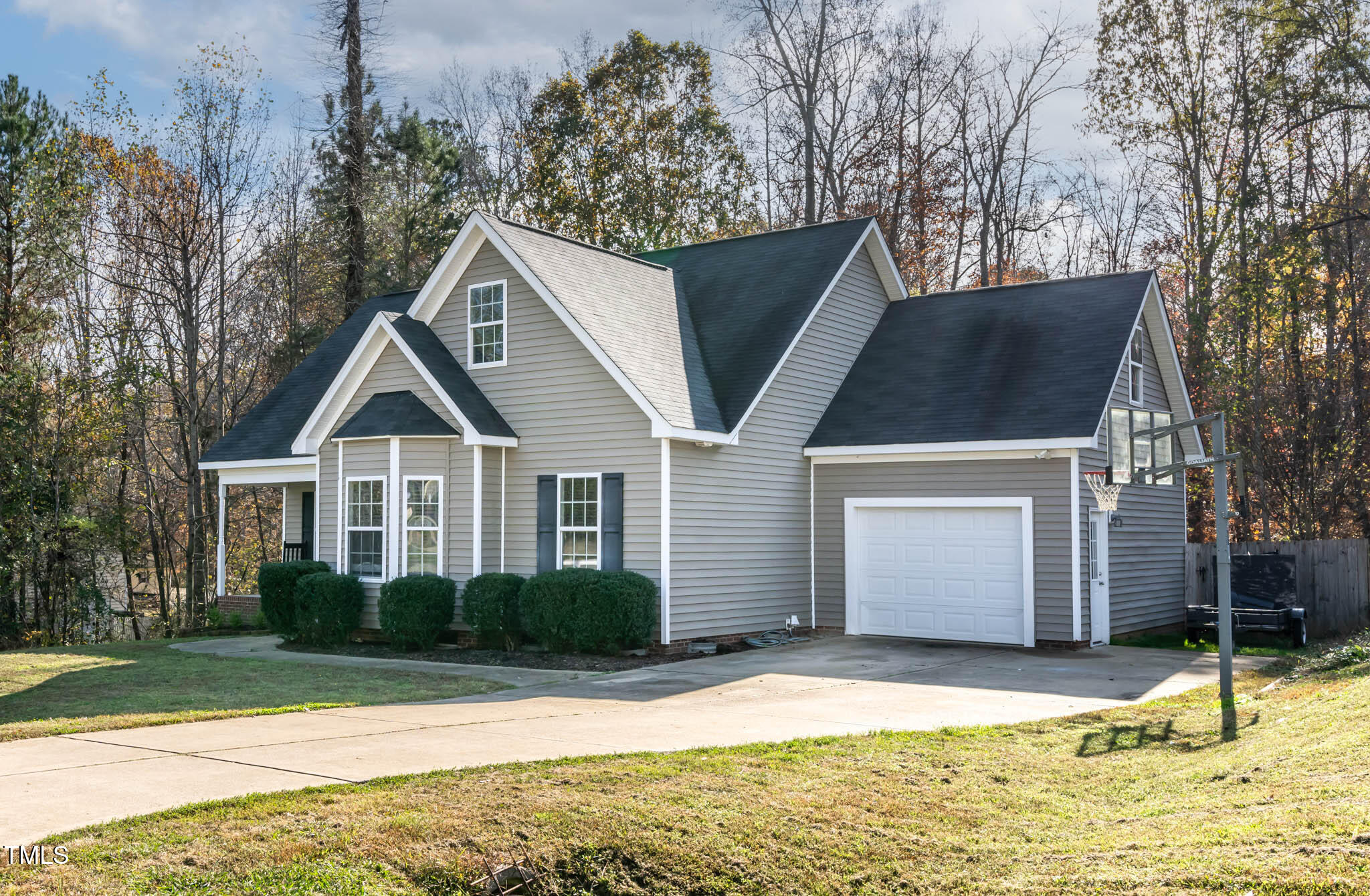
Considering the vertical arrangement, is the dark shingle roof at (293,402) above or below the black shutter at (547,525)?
above

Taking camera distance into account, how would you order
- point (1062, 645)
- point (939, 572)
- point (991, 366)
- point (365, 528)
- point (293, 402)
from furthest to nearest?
point (293, 402)
point (991, 366)
point (365, 528)
point (939, 572)
point (1062, 645)

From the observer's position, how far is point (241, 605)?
79.7 ft

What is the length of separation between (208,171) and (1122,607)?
22.0 metres

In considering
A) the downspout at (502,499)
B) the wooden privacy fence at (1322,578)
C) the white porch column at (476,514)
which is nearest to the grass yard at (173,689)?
the white porch column at (476,514)

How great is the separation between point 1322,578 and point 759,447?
425 inches

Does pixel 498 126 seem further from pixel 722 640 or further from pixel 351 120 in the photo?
pixel 722 640

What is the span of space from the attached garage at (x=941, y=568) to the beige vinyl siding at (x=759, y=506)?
1037 millimetres

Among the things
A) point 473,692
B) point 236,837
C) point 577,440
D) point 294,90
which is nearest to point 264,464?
point 577,440

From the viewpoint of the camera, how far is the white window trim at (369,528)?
59.1 ft

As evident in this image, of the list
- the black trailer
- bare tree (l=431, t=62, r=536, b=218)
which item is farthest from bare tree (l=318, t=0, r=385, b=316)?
the black trailer

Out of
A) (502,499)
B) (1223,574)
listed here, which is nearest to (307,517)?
(502,499)

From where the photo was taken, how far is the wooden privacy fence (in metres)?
20.7

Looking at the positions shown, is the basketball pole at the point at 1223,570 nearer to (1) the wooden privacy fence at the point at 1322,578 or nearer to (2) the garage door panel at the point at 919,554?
(2) the garage door panel at the point at 919,554

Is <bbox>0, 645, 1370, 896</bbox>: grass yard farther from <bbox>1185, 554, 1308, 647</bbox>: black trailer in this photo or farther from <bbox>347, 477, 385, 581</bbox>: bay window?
<bbox>347, 477, 385, 581</bbox>: bay window
